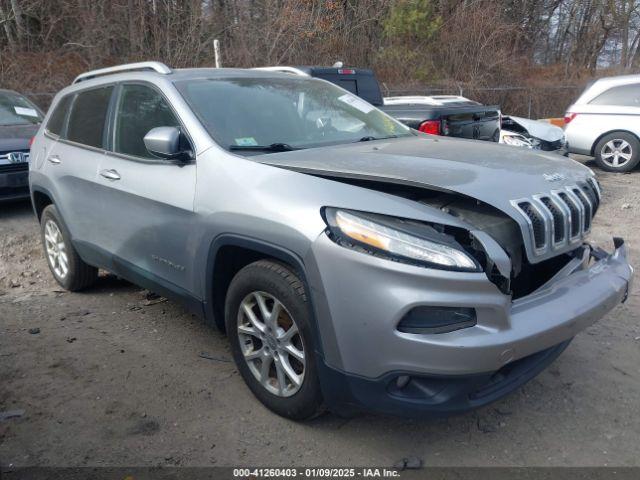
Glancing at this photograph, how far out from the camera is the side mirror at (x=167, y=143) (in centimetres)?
316

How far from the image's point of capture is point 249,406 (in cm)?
316

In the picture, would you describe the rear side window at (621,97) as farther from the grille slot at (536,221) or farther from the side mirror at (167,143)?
the side mirror at (167,143)

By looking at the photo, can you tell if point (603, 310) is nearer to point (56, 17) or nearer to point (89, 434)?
point (89, 434)

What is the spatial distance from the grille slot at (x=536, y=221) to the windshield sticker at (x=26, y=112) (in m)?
8.05

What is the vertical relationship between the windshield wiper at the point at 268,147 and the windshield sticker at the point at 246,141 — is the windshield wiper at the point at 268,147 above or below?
below

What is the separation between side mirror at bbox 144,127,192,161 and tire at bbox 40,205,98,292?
1833mm

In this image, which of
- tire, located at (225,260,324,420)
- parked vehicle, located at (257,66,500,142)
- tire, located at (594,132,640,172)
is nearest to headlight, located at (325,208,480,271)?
tire, located at (225,260,324,420)

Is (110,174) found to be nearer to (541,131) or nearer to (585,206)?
(585,206)

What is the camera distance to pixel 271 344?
2916 mm

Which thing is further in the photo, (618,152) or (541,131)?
(618,152)

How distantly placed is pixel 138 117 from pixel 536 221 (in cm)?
259

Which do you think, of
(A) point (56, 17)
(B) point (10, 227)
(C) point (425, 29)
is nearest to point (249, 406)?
(B) point (10, 227)

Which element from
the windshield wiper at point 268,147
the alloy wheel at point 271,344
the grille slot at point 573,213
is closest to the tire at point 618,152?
the grille slot at point 573,213

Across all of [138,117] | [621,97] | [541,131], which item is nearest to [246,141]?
[138,117]
